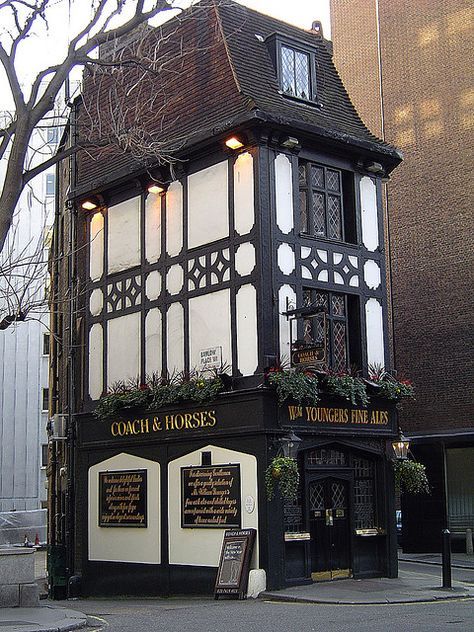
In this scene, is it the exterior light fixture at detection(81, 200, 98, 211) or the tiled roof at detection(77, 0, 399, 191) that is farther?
the exterior light fixture at detection(81, 200, 98, 211)

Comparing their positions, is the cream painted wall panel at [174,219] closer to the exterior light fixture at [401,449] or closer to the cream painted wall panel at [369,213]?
the cream painted wall panel at [369,213]

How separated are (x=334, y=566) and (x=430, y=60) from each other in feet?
54.7

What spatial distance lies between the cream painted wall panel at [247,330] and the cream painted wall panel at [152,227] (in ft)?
10.4

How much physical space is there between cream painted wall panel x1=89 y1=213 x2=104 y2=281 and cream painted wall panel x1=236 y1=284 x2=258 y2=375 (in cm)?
526

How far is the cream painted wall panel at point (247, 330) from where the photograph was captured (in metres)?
18.9

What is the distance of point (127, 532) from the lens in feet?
70.5

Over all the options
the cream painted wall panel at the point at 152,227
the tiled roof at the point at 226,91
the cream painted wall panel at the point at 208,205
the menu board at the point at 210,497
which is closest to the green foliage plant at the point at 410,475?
the menu board at the point at 210,497

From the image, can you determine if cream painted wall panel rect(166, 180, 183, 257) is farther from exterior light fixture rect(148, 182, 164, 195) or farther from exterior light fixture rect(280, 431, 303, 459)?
exterior light fixture rect(280, 431, 303, 459)

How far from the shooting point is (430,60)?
29.5 meters

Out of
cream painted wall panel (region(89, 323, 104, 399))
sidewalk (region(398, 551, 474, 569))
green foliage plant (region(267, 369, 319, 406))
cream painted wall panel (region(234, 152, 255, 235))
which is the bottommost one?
sidewalk (region(398, 551, 474, 569))

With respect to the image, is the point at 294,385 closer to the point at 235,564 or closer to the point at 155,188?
the point at 235,564

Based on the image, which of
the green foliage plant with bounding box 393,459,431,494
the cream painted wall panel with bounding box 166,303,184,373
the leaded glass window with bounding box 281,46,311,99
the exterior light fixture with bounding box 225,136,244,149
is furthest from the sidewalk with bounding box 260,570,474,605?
the leaded glass window with bounding box 281,46,311,99

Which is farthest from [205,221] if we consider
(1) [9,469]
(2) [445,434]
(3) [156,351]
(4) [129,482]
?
(1) [9,469]

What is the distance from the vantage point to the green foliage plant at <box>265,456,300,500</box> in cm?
1777
